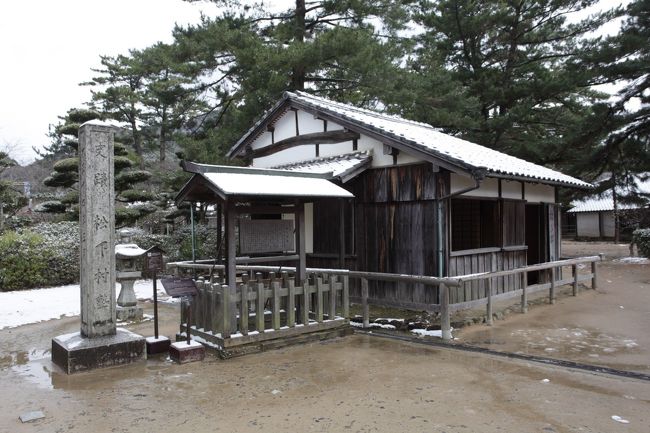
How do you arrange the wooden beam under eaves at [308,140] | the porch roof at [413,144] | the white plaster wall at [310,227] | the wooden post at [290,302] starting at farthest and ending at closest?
1. the white plaster wall at [310,227]
2. the wooden beam under eaves at [308,140]
3. the porch roof at [413,144]
4. the wooden post at [290,302]

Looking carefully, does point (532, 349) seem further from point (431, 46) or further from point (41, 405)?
point (431, 46)

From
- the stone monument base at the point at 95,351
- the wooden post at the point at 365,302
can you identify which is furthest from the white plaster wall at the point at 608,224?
the stone monument base at the point at 95,351

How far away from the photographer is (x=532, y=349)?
275 inches

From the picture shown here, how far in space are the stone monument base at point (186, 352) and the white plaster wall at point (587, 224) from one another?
3463cm

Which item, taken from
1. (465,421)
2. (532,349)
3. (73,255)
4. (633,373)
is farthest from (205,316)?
(73,255)

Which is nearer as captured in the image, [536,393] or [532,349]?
[536,393]

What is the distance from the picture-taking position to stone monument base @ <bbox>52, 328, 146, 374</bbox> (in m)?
5.69

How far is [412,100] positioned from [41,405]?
14790 millimetres

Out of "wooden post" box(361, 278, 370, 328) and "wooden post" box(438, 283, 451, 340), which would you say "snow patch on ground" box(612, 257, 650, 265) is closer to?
"wooden post" box(438, 283, 451, 340)

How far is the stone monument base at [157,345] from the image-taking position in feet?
21.1

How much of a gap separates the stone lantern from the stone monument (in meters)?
3.29

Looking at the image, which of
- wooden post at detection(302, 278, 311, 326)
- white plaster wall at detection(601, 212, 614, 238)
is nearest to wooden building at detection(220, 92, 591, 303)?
wooden post at detection(302, 278, 311, 326)

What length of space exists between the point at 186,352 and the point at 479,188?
6684 mm

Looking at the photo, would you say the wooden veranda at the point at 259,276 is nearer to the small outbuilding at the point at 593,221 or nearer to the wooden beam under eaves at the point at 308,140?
the wooden beam under eaves at the point at 308,140
